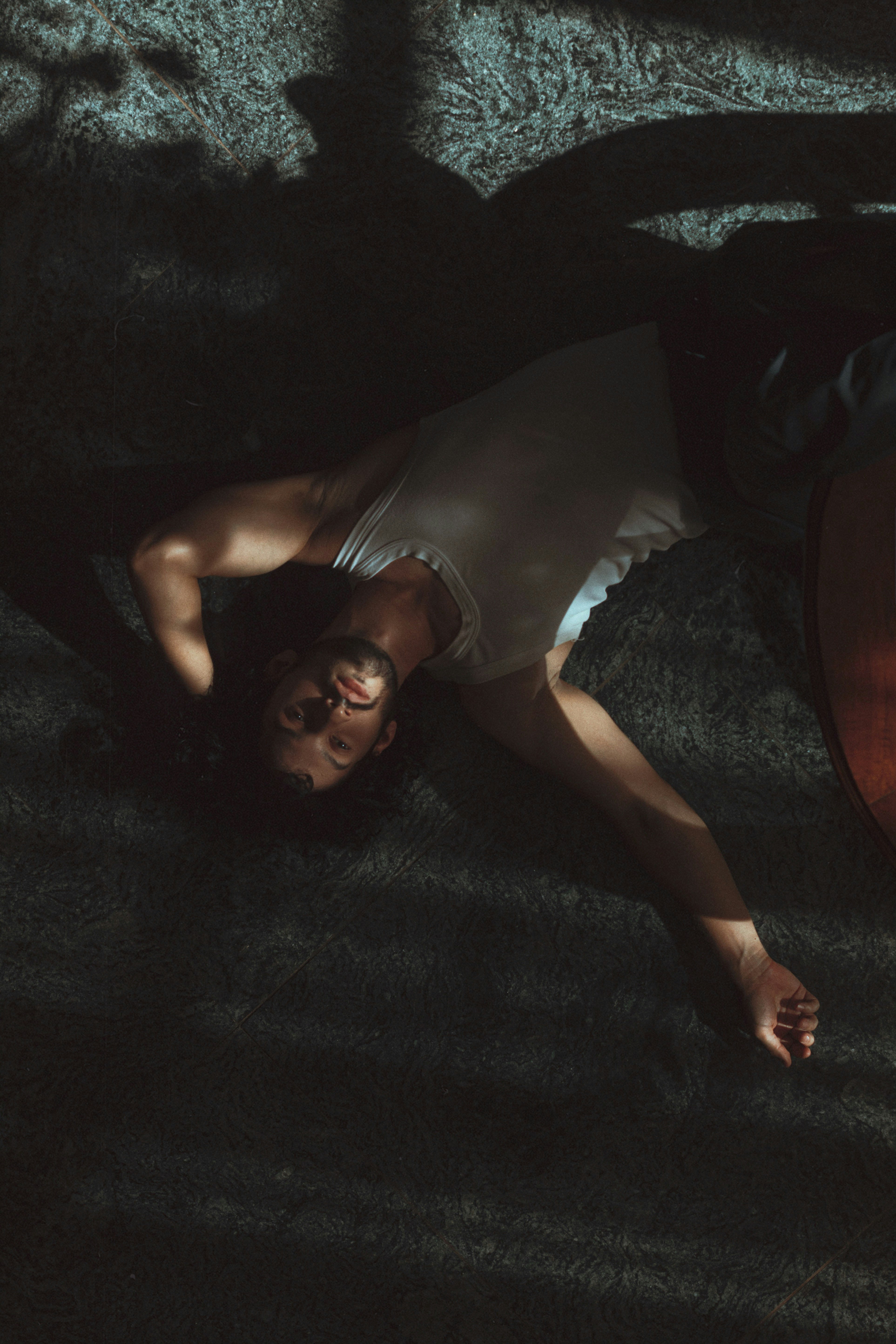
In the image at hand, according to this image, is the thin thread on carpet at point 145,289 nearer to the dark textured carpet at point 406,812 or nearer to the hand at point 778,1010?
the dark textured carpet at point 406,812

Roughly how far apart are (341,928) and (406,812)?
0.26m

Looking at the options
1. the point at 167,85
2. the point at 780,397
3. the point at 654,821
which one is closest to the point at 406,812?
the point at 654,821

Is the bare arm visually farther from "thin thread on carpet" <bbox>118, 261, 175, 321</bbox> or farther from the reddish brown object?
the reddish brown object

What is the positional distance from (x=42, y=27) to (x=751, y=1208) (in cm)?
260

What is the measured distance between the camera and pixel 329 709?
1201mm

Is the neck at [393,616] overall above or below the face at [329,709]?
above

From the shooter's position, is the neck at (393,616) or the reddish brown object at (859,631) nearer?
the reddish brown object at (859,631)

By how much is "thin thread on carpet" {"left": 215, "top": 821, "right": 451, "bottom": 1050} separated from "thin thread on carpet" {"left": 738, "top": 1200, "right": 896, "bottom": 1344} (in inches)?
43.7

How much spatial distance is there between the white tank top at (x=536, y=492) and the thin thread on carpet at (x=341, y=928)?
413 millimetres

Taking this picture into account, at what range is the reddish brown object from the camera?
44.7 inches

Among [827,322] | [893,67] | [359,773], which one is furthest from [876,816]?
[893,67]

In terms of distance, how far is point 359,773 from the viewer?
137cm

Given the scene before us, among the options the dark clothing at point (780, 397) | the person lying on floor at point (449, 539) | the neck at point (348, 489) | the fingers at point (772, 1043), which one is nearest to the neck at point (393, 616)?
the person lying on floor at point (449, 539)

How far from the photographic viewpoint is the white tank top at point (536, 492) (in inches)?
48.2
